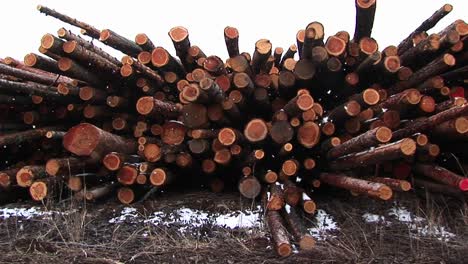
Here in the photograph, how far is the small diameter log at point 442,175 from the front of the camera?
4245 mm

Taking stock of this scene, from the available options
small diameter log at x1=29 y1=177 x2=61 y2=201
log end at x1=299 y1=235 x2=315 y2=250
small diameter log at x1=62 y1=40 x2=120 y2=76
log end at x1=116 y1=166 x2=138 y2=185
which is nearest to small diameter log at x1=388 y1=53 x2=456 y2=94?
log end at x1=299 y1=235 x2=315 y2=250

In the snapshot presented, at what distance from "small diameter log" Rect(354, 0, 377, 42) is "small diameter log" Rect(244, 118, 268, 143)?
138 cm

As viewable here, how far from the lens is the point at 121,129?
5227mm

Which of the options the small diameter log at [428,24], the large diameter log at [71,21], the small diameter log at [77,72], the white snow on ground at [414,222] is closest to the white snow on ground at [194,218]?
the white snow on ground at [414,222]

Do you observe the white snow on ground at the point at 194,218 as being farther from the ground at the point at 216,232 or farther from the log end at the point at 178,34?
the log end at the point at 178,34

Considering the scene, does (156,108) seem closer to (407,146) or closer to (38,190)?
(38,190)

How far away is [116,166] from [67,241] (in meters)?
0.73

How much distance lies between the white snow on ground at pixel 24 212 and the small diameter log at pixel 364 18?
3.23m

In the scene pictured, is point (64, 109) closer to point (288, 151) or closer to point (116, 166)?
point (116, 166)

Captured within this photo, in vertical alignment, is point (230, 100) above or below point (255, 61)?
below

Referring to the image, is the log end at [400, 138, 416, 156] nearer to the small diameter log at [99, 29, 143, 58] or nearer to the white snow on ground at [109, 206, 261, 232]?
the white snow on ground at [109, 206, 261, 232]

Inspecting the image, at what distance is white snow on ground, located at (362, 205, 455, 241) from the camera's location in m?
4.31

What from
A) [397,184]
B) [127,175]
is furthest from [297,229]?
[127,175]

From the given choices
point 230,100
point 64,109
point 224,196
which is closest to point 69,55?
point 64,109
